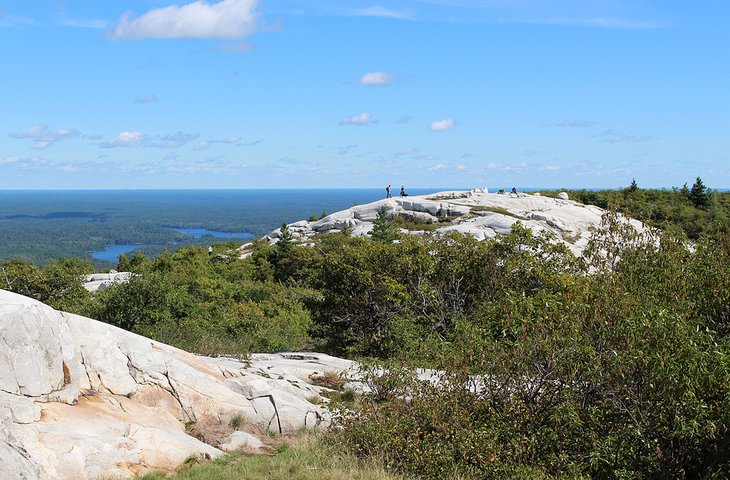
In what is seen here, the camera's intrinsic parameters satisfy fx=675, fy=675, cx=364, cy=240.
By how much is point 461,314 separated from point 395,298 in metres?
2.25

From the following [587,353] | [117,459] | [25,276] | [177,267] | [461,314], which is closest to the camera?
[117,459]

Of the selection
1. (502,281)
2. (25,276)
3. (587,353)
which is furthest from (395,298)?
(25,276)

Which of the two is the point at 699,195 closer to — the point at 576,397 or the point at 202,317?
the point at 202,317

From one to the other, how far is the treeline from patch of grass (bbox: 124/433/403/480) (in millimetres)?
599

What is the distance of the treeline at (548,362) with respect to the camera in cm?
→ 1127

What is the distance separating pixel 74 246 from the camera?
18900 centimetres

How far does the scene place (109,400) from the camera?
1281 cm

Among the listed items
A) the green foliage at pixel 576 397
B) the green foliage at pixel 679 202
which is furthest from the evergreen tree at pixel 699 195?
the green foliage at pixel 576 397

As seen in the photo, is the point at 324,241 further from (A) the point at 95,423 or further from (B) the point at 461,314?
(A) the point at 95,423

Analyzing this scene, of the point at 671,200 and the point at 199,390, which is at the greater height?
the point at 671,200

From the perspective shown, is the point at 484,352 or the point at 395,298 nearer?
the point at 484,352

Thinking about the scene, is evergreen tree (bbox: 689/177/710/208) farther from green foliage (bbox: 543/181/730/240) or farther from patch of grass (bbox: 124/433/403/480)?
patch of grass (bbox: 124/433/403/480)

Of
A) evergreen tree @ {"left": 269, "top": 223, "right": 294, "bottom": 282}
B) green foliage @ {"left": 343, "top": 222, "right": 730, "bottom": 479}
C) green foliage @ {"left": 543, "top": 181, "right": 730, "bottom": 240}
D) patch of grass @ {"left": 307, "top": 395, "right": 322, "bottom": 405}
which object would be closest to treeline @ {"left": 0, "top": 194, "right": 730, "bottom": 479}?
green foliage @ {"left": 343, "top": 222, "right": 730, "bottom": 479}

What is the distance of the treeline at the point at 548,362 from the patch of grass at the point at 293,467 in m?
0.60
